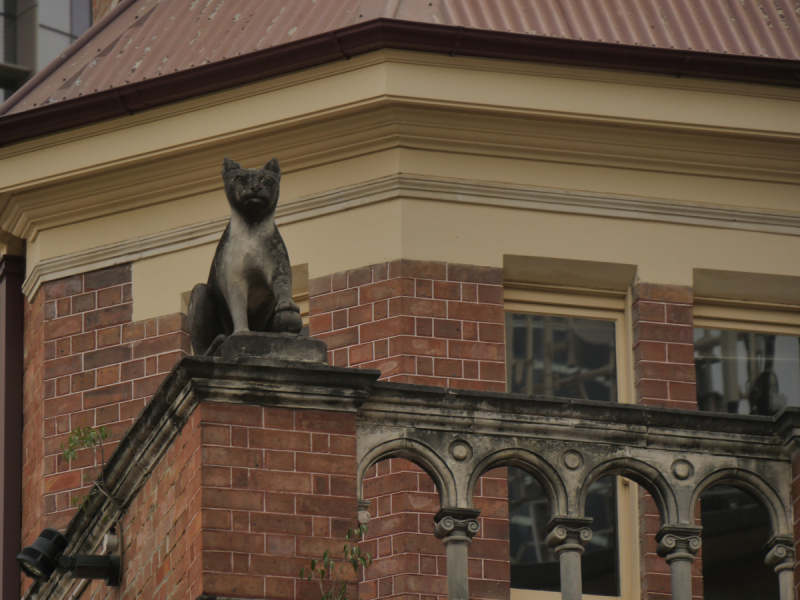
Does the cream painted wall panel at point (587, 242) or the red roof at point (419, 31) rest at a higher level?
the red roof at point (419, 31)

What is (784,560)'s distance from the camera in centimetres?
848

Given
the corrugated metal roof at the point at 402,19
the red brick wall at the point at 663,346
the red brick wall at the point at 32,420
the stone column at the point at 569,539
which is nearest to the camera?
the stone column at the point at 569,539

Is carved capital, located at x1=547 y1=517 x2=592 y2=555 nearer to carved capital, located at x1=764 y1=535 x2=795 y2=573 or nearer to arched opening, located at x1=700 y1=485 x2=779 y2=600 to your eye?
carved capital, located at x1=764 y1=535 x2=795 y2=573

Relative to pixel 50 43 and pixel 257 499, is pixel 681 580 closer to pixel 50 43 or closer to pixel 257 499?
pixel 257 499

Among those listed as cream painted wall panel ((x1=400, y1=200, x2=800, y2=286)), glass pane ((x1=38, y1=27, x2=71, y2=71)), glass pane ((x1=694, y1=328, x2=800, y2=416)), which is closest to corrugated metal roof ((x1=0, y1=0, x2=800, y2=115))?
cream painted wall panel ((x1=400, y1=200, x2=800, y2=286))

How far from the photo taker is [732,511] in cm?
1249

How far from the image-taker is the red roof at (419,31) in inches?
499

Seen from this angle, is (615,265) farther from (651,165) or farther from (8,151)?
(8,151)

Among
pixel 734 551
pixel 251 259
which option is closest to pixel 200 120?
pixel 251 259

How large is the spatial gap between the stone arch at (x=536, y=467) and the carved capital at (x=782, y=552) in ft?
3.27

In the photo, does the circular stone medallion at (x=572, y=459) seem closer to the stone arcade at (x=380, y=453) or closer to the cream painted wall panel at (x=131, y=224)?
the stone arcade at (x=380, y=453)

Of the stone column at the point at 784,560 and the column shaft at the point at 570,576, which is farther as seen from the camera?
the stone column at the point at 784,560

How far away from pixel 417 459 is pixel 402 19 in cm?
486

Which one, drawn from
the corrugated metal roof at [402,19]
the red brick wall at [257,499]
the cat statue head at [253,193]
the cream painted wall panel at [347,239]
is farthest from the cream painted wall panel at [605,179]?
the red brick wall at [257,499]
